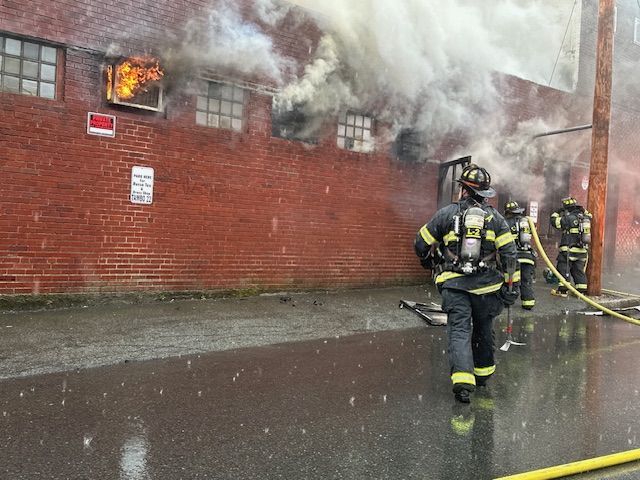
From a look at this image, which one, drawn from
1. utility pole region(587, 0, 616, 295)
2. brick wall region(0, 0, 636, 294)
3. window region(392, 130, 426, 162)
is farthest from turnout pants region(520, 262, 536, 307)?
window region(392, 130, 426, 162)

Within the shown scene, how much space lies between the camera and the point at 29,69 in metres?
6.17

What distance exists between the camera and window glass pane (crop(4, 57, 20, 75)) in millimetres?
6059

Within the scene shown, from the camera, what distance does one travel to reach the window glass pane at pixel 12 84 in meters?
6.07

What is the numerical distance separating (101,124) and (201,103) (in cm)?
142

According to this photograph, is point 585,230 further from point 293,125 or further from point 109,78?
point 109,78

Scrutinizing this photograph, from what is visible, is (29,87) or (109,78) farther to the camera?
(109,78)

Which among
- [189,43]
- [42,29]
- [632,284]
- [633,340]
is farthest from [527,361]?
[632,284]

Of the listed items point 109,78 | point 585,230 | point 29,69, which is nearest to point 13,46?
point 29,69

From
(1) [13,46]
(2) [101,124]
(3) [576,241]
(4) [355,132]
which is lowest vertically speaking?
(3) [576,241]

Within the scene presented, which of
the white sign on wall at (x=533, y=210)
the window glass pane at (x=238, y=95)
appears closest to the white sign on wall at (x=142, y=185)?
the window glass pane at (x=238, y=95)

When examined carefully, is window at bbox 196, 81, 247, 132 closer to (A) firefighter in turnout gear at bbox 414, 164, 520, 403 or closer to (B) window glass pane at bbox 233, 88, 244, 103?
(B) window glass pane at bbox 233, 88, 244, 103

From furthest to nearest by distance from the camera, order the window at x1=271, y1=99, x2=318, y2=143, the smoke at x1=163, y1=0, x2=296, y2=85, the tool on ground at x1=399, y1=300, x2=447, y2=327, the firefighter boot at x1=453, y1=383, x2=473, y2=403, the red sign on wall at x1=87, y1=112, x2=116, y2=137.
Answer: the window at x1=271, y1=99, x2=318, y2=143 < the smoke at x1=163, y1=0, x2=296, y2=85 < the tool on ground at x1=399, y1=300, x2=447, y2=327 < the red sign on wall at x1=87, y1=112, x2=116, y2=137 < the firefighter boot at x1=453, y1=383, x2=473, y2=403

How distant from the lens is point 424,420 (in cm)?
341

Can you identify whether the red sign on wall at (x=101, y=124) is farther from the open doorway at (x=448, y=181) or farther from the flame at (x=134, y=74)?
the open doorway at (x=448, y=181)
